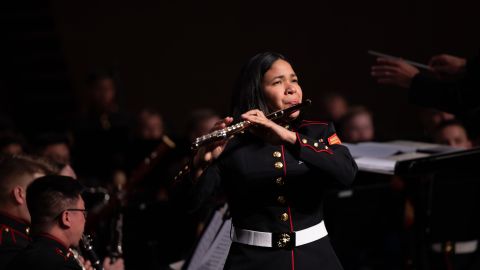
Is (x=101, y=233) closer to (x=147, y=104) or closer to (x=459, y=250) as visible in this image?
(x=459, y=250)

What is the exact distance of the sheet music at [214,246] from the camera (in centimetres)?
351

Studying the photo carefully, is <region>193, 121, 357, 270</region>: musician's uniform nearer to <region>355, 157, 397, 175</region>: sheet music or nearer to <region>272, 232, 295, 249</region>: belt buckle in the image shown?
<region>272, 232, 295, 249</region>: belt buckle

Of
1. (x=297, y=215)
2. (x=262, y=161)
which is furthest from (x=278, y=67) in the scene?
(x=297, y=215)

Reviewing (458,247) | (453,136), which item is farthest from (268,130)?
(453,136)

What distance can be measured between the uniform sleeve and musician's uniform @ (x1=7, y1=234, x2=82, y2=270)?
1.09 meters

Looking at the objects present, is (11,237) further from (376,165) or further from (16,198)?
(376,165)

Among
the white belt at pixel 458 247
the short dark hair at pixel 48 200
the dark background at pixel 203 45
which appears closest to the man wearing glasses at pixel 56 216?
the short dark hair at pixel 48 200

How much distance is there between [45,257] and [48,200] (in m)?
0.29

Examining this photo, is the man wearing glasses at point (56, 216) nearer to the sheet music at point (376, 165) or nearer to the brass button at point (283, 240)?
the brass button at point (283, 240)

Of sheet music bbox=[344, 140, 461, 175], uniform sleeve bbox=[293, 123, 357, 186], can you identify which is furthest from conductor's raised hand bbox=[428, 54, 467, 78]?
uniform sleeve bbox=[293, 123, 357, 186]

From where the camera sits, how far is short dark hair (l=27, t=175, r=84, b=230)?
329cm

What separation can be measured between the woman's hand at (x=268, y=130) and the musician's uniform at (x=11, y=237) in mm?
1422

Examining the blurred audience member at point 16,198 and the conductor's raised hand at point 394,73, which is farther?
the blurred audience member at point 16,198

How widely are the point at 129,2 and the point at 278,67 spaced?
6.52 meters
